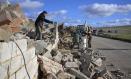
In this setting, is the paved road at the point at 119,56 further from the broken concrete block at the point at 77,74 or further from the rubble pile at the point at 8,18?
the rubble pile at the point at 8,18

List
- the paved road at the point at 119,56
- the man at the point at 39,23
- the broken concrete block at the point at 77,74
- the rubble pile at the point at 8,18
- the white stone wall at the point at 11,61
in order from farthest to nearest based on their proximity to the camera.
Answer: the man at the point at 39,23, the paved road at the point at 119,56, the broken concrete block at the point at 77,74, the rubble pile at the point at 8,18, the white stone wall at the point at 11,61

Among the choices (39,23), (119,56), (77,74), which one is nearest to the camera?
(77,74)

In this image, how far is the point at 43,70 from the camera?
32.8 feet

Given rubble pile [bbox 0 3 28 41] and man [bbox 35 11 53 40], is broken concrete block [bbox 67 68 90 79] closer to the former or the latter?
rubble pile [bbox 0 3 28 41]

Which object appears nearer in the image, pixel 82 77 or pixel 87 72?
pixel 82 77

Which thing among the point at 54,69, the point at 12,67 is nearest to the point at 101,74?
the point at 54,69

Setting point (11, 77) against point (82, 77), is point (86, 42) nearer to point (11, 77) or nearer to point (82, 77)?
point (82, 77)

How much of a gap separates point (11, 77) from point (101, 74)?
718 cm

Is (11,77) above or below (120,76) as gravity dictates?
above

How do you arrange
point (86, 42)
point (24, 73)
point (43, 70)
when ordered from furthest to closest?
point (86, 42)
point (43, 70)
point (24, 73)

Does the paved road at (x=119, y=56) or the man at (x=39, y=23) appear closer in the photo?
the paved road at (x=119, y=56)

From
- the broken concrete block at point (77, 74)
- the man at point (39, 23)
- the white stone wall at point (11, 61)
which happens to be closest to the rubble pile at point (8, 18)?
the white stone wall at point (11, 61)

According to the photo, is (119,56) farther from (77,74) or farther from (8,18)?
(8,18)

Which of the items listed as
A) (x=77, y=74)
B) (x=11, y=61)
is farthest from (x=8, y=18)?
(x=77, y=74)
